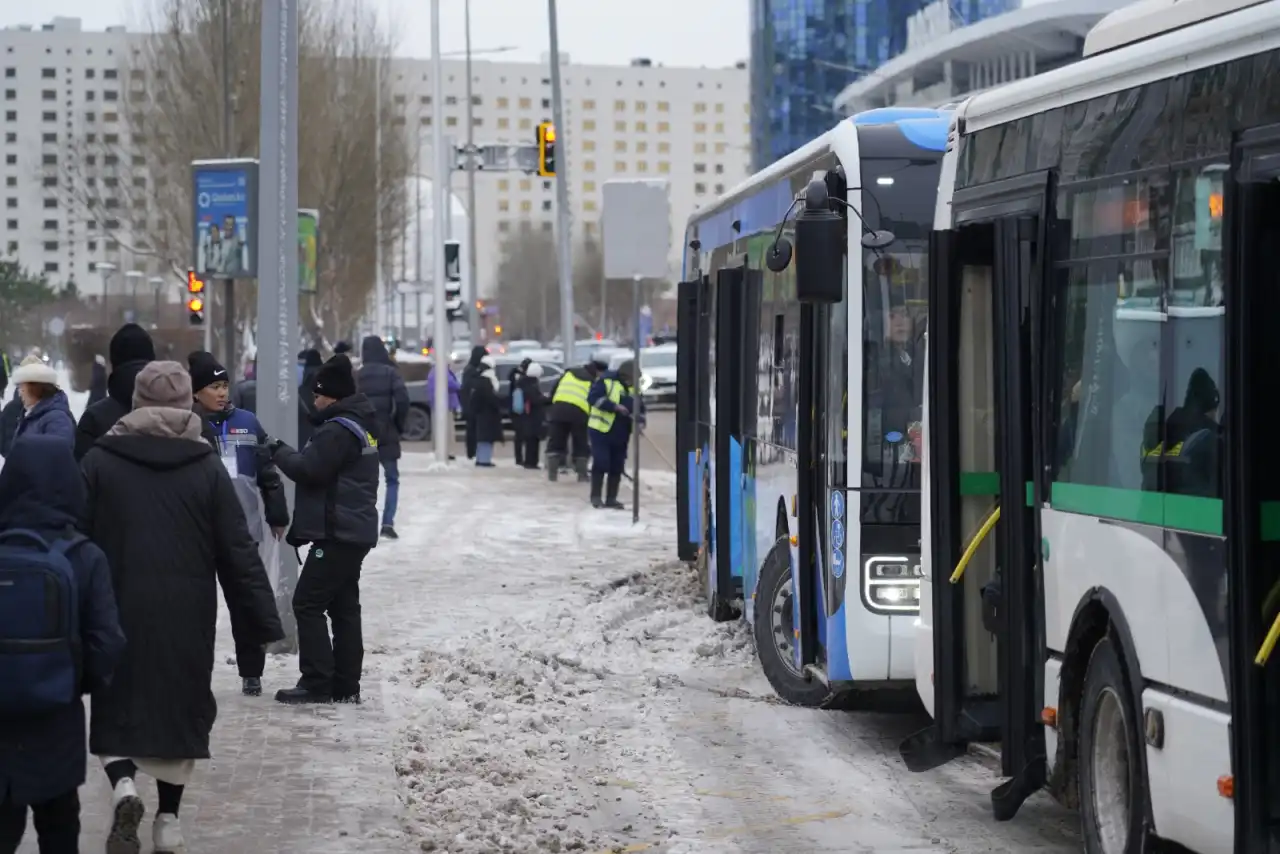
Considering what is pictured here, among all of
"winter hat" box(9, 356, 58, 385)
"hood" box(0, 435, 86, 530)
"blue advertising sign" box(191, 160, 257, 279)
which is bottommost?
"hood" box(0, 435, 86, 530)

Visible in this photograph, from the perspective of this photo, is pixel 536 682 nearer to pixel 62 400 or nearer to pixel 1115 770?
pixel 62 400

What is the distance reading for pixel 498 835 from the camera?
25.6 feet

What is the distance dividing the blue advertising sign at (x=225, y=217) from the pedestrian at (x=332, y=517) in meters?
3.76

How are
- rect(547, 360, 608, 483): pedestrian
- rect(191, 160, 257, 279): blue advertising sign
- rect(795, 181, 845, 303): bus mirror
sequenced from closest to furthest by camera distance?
rect(795, 181, 845, 303): bus mirror → rect(191, 160, 257, 279): blue advertising sign → rect(547, 360, 608, 483): pedestrian

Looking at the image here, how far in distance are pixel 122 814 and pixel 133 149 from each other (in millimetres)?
61050

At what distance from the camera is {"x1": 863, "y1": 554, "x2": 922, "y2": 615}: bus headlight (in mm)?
9945

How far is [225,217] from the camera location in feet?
52.1

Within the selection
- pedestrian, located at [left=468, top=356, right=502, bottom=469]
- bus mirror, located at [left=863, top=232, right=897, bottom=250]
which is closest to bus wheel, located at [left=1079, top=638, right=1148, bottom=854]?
bus mirror, located at [left=863, top=232, right=897, bottom=250]

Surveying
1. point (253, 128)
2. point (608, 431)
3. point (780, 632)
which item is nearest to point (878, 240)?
point (780, 632)

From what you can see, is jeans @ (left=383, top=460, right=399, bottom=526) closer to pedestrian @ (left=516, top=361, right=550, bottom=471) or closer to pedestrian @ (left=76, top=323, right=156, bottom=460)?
pedestrian @ (left=76, top=323, right=156, bottom=460)

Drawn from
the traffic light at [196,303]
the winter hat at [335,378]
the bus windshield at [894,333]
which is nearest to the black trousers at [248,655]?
the winter hat at [335,378]

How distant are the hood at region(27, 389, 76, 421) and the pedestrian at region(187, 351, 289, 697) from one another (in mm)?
613

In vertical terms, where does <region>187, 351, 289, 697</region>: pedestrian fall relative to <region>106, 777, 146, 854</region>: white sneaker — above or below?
above

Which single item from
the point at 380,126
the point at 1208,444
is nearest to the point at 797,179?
the point at 1208,444
